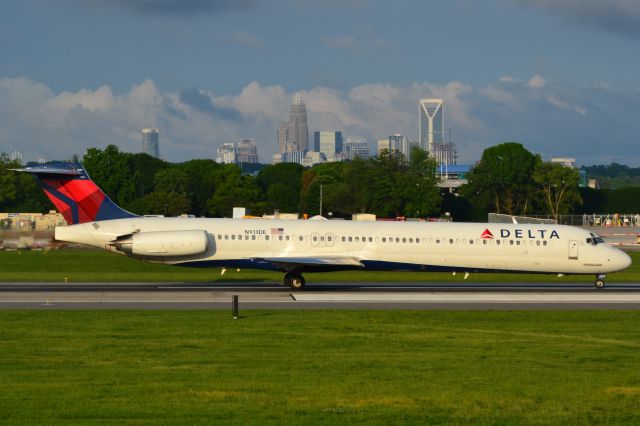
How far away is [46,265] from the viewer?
58.2 meters

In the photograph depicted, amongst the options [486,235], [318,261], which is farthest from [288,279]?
[486,235]

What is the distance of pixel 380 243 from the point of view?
42.3 metres

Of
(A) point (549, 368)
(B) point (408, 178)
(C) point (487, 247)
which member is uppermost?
(B) point (408, 178)

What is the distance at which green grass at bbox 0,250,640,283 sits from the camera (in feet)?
161

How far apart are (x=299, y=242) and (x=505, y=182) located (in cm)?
9928

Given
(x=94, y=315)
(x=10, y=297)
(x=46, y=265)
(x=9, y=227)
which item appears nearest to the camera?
(x=94, y=315)

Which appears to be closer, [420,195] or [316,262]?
[316,262]

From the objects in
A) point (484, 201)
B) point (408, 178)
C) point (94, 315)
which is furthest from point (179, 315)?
point (484, 201)

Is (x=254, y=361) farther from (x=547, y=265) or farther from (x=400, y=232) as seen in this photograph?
(x=547, y=265)

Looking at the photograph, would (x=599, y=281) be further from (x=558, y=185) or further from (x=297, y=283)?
(x=558, y=185)

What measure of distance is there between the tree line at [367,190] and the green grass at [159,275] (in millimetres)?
63379

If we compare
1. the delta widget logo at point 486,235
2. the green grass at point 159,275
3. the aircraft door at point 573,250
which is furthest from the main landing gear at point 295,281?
the aircraft door at point 573,250

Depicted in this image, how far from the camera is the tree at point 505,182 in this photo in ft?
450

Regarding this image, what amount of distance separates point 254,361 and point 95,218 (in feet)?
71.8
